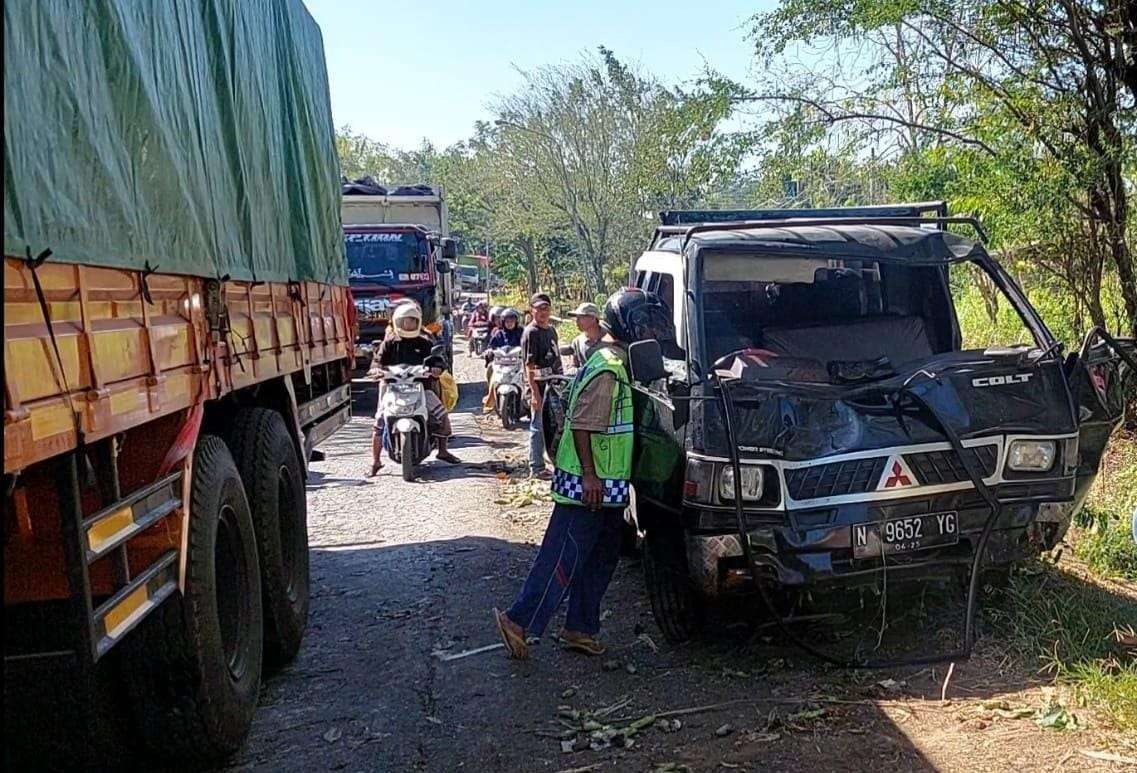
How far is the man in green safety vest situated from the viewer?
5.22m

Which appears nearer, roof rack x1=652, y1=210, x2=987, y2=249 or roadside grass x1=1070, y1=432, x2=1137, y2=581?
roof rack x1=652, y1=210, x2=987, y2=249

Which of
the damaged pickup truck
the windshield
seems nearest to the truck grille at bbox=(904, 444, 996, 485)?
the damaged pickup truck

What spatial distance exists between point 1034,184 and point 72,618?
7849mm

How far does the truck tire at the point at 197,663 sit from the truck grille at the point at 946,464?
2.93 meters

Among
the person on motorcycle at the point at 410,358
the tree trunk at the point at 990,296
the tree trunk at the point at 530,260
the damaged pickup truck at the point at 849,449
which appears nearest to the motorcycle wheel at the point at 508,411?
the person on motorcycle at the point at 410,358

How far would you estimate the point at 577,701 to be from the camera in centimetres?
483

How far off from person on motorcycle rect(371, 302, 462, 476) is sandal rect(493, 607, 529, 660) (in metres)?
5.51

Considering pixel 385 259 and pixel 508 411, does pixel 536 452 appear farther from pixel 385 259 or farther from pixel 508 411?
pixel 385 259

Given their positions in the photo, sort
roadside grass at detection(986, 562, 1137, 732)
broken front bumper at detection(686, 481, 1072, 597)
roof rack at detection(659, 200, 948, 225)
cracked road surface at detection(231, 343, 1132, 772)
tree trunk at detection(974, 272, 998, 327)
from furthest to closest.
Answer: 1. tree trunk at detection(974, 272, 998, 327)
2. roof rack at detection(659, 200, 948, 225)
3. broken front bumper at detection(686, 481, 1072, 597)
4. roadside grass at detection(986, 562, 1137, 732)
5. cracked road surface at detection(231, 343, 1132, 772)

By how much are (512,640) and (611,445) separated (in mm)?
1065

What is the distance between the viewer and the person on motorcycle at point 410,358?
1075 centimetres

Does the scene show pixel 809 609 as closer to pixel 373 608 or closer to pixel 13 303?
pixel 373 608

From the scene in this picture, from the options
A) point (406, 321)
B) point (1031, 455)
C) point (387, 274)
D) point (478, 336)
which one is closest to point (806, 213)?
point (1031, 455)

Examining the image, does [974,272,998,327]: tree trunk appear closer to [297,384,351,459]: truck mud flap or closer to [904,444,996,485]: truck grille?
[904,444,996,485]: truck grille
